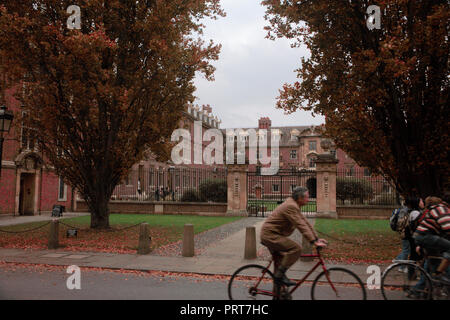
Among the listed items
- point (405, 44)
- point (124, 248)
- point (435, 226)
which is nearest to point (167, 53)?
point (124, 248)

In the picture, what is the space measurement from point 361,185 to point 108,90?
22.9 metres

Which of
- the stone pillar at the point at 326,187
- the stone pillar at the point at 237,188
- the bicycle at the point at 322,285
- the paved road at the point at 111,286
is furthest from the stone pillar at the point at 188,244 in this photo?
the stone pillar at the point at 326,187

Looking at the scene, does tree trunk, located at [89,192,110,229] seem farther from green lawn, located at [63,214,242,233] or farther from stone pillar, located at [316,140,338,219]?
stone pillar, located at [316,140,338,219]

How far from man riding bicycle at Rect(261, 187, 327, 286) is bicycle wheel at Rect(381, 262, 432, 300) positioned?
1611 millimetres

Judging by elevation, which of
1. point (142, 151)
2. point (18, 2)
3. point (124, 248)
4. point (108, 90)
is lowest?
point (124, 248)

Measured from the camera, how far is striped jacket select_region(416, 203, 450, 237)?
19.7 feet

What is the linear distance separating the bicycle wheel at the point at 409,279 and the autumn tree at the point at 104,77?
10.5m

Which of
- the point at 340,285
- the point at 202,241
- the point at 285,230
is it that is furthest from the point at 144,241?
the point at 340,285

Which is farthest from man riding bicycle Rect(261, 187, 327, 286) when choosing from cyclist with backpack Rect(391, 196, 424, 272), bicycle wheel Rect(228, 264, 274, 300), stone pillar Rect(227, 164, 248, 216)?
stone pillar Rect(227, 164, 248, 216)

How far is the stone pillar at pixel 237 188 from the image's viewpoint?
77.1ft

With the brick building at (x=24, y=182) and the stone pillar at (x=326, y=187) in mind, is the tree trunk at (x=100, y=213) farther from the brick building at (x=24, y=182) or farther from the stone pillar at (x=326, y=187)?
the stone pillar at (x=326, y=187)

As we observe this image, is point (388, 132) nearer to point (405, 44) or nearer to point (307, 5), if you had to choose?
point (405, 44)

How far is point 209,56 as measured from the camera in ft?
53.5

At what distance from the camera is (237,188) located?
23.5m
